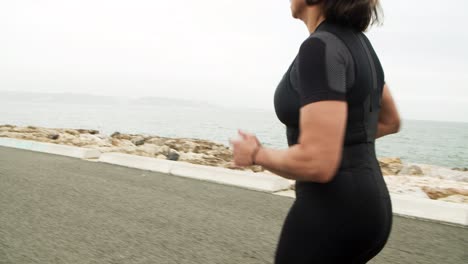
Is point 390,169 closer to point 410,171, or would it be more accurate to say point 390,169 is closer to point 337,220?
point 410,171

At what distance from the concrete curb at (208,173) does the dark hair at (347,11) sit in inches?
197

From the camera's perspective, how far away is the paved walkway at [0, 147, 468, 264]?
154 inches

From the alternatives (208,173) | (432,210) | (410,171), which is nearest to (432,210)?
(432,210)

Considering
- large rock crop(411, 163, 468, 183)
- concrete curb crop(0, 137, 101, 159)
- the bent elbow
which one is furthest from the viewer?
large rock crop(411, 163, 468, 183)

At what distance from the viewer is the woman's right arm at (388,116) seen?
210 centimetres

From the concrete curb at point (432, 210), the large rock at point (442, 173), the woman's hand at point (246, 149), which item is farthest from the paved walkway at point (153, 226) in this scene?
the large rock at point (442, 173)

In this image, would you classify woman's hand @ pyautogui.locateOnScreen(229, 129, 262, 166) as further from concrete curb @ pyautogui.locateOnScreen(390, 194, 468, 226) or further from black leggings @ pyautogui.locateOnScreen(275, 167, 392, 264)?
concrete curb @ pyautogui.locateOnScreen(390, 194, 468, 226)

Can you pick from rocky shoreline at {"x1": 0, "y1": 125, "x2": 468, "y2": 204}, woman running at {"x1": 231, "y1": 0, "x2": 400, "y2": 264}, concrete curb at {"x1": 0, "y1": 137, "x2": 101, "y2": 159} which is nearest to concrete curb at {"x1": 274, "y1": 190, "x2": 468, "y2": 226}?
rocky shoreline at {"x1": 0, "y1": 125, "x2": 468, "y2": 204}

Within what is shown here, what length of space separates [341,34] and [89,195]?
5.24m

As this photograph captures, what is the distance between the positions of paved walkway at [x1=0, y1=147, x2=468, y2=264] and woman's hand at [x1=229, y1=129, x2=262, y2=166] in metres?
2.34

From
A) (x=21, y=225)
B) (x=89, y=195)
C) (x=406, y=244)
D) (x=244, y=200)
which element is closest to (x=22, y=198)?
(x=89, y=195)

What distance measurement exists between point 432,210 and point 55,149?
8.92 metres

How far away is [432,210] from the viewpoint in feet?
16.9

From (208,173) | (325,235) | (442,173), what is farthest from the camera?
(442,173)
